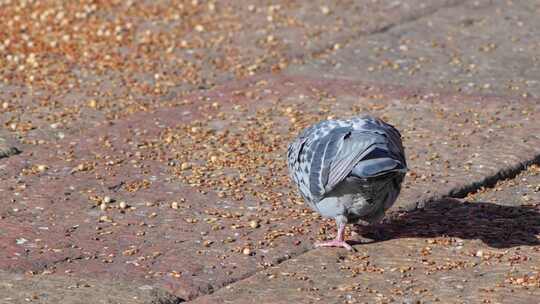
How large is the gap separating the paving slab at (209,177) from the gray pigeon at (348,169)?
0.30m

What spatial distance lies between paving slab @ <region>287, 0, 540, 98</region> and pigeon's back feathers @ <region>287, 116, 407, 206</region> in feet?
8.36

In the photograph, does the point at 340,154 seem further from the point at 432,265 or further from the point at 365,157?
the point at 432,265

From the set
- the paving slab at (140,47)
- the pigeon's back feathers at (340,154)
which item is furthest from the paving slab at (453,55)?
the pigeon's back feathers at (340,154)

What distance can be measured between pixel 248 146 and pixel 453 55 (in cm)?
229

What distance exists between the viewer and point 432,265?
4863 mm

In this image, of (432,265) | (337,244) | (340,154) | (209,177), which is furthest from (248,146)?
(432,265)

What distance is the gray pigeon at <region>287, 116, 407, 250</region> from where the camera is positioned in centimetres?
468

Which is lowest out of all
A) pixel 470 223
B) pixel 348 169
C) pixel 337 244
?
pixel 470 223

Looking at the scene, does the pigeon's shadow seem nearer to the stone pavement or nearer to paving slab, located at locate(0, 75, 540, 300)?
the stone pavement

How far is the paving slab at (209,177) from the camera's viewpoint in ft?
16.3

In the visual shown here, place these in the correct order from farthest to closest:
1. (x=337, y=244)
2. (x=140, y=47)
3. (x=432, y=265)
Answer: (x=140, y=47)
(x=337, y=244)
(x=432, y=265)

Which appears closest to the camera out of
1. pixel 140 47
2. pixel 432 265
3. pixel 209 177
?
pixel 432 265

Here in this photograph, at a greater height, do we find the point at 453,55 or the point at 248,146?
the point at 248,146

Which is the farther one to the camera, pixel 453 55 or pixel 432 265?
pixel 453 55
